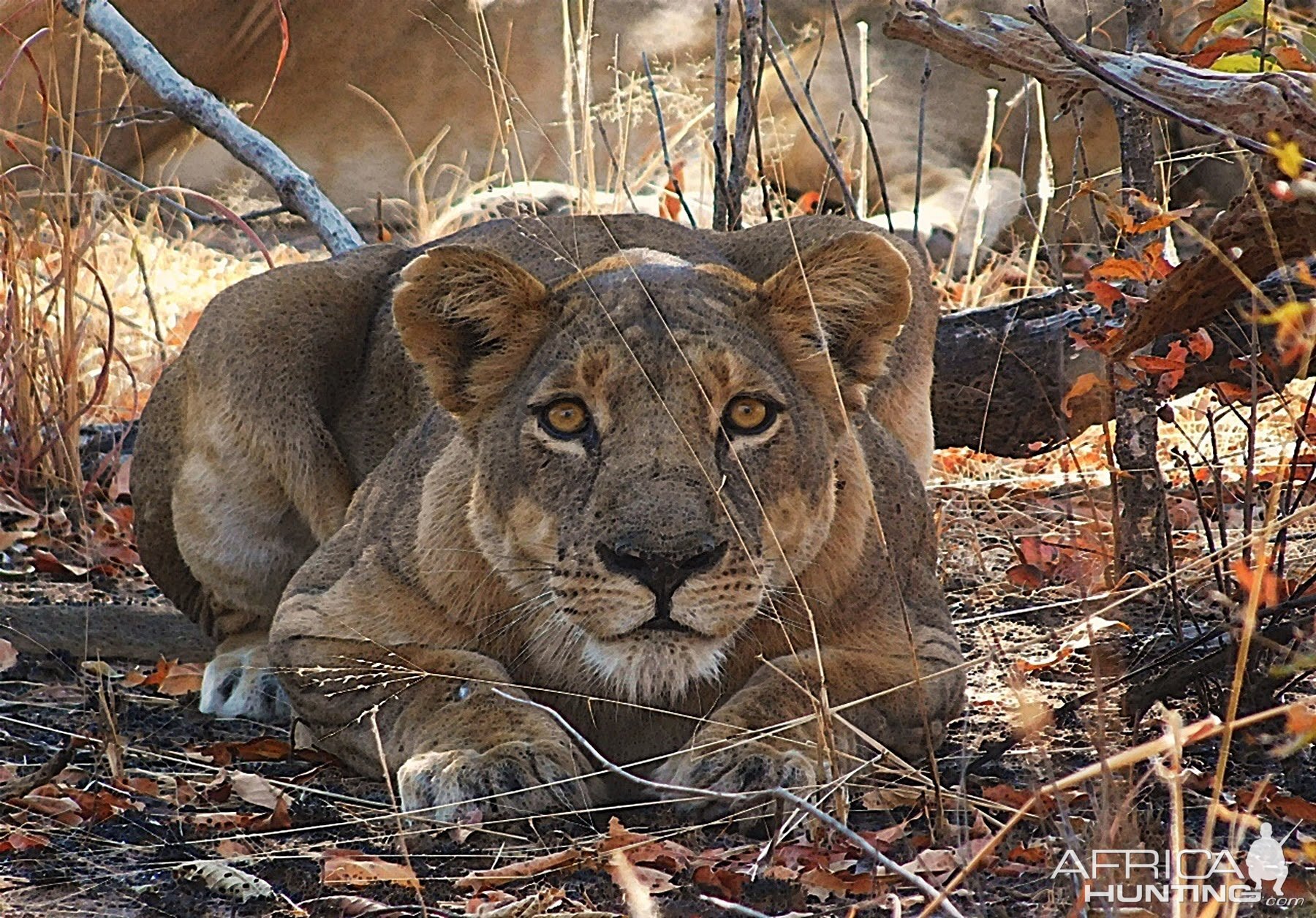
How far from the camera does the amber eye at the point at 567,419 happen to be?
11.2 ft

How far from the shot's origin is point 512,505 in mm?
3447

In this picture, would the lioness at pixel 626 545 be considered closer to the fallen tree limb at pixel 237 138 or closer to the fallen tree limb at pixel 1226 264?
the fallen tree limb at pixel 1226 264

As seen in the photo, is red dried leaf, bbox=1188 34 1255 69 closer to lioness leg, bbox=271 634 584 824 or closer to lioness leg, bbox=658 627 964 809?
lioness leg, bbox=658 627 964 809

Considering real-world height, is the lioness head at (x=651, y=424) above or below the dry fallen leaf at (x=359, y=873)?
above

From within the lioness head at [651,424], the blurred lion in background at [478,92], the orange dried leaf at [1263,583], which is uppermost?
the blurred lion in background at [478,92]

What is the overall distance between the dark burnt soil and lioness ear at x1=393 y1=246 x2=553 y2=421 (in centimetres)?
88

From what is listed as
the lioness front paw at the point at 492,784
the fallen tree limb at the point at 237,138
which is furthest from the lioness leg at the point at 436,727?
the fallen tree limb at the point at 237,138

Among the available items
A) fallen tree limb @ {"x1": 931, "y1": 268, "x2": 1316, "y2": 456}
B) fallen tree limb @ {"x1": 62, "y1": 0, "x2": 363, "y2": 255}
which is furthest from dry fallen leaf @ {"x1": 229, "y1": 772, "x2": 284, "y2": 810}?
fallen tree limb @ {"x1": 62, "y1": 0, "x2": 363, "y2": 255}

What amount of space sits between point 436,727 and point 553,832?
41 cm

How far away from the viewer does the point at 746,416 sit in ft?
11.2

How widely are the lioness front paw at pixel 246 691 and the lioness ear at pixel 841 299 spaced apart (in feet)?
5.14

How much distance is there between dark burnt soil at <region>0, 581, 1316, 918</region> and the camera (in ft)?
8.86

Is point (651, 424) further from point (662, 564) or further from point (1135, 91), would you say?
point (1135, 91)

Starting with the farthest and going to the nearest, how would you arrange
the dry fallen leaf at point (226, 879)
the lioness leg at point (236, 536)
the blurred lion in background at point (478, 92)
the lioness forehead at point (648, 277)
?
the blurred lion in background at point (478, 92) < the lioness leg at point (236, 536) < the lioness forehead at point (648, 277) < the dry fallen leaf at point (226, 879)
